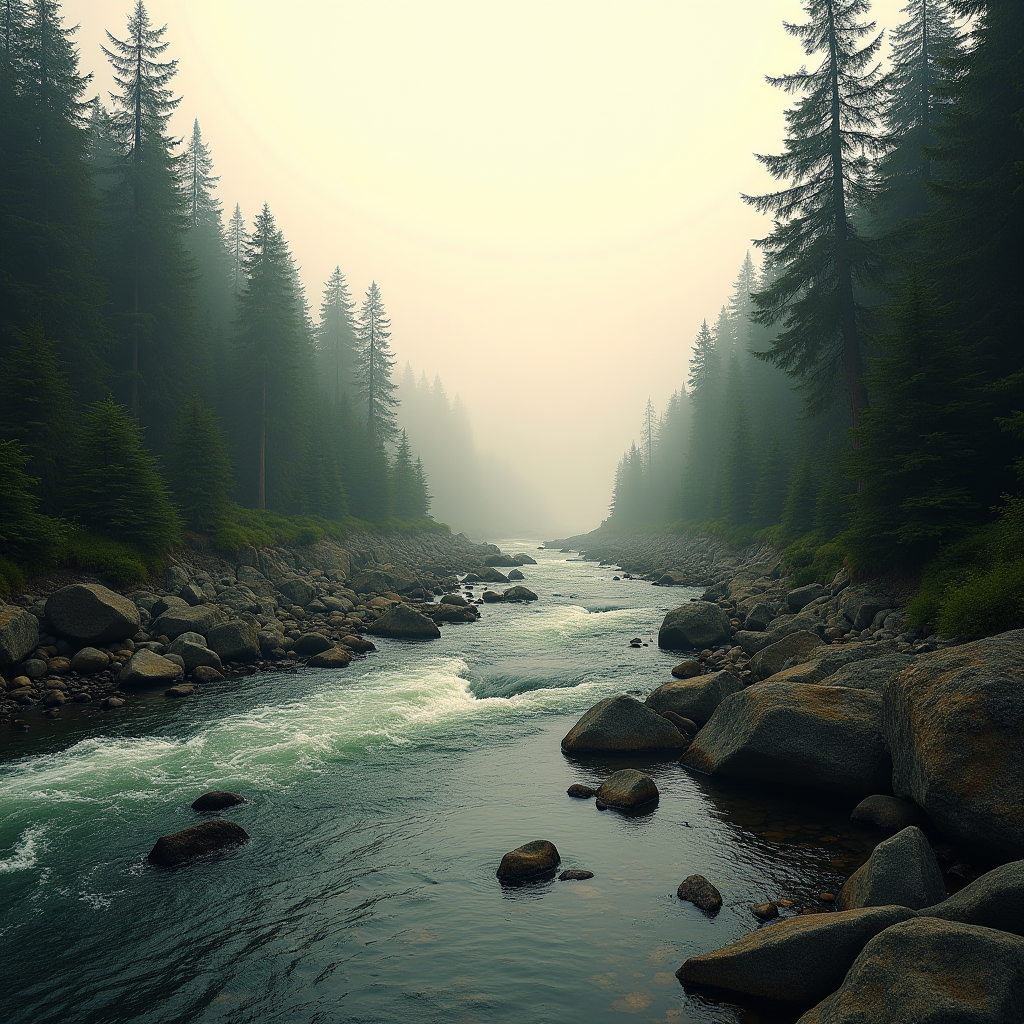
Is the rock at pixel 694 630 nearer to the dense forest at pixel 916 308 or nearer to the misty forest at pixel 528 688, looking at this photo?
the misty forest at pixel 528 688

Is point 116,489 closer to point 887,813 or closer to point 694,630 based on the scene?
point 694,630

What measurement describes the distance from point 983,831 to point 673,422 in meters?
101

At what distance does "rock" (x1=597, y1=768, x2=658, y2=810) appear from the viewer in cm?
812

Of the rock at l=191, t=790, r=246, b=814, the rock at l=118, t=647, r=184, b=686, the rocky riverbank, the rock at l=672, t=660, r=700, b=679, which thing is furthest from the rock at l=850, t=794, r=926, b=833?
the rock at l=118, t=647, r=184, b=686

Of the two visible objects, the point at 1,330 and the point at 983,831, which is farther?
the point at 1,330

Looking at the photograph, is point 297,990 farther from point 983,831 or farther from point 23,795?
point 983,831

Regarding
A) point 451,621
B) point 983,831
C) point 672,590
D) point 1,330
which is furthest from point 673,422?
point 983,831

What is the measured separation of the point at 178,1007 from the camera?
15.1 feet

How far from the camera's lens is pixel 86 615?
45.4 feet

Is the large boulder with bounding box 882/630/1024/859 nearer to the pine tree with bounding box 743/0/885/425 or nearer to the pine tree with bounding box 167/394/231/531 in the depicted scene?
the pine tree with bounding box 743/0/885/425

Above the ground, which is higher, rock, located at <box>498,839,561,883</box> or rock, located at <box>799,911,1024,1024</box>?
rock, located at <box>799,911,1024,1024</box>

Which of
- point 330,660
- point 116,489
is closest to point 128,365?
point 116,489

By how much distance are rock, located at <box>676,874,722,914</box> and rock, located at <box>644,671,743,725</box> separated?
16.6 ft

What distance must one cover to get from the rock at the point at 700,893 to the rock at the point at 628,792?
1.97m
